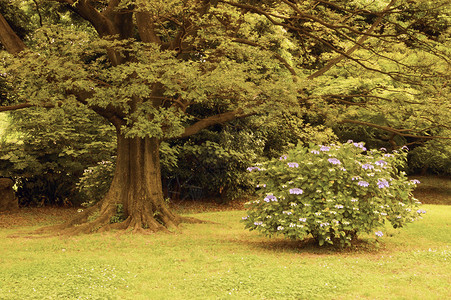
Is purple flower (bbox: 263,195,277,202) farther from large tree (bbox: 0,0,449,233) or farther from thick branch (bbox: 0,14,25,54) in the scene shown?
thick branch (bbox: 0,14,25,54)

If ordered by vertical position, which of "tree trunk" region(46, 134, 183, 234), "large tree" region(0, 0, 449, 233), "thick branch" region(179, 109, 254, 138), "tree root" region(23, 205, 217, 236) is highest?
"large tree" region(0, 0, 449, 233)

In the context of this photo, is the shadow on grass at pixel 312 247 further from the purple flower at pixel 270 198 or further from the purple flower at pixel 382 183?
the purple flower at pixel 382 183

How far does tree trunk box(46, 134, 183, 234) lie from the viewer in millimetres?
12180

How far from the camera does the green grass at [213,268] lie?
670cm

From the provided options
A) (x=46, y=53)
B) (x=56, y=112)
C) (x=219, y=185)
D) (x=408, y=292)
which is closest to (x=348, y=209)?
(x=408, y=292)

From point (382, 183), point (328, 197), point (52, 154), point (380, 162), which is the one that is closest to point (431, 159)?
point (380, 162)

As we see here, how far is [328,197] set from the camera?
30.3ft

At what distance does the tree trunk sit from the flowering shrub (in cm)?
339

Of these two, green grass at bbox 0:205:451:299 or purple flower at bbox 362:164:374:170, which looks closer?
green grass at bbox 0:205:451:299

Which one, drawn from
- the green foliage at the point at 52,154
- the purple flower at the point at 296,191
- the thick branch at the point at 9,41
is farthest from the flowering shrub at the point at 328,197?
the green foliage at the point at 52,154

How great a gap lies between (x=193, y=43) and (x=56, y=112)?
3807 mm

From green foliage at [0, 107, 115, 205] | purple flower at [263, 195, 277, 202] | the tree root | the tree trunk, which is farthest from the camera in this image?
green foliage at [0, 107, 115, 205]

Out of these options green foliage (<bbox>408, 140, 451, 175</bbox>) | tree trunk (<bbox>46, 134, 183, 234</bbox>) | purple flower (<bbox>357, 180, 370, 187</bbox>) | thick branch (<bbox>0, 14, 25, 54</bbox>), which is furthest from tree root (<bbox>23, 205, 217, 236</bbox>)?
green foliage (<bbox>408, 140, 451, 175</bbox>)

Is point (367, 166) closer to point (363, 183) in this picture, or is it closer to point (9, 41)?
point (363, 183)
